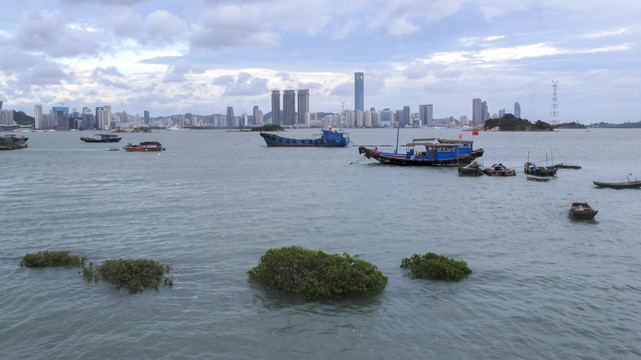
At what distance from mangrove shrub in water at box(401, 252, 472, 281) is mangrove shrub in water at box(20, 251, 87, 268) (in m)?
9.80

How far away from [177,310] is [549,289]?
9.51m

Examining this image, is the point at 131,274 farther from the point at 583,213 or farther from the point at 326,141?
the point at 326,141

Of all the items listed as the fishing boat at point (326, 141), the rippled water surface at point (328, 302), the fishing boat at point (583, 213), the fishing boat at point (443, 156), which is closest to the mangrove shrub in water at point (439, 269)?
A: the rippled water surface at point (328, 302)

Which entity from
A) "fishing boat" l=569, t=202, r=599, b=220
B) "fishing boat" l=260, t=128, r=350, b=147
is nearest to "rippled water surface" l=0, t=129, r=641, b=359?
"fishing boat" l=569, t=202, r=599, b=220

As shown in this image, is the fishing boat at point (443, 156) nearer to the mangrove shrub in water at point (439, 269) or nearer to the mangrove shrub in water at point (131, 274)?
the mangrove shrub in water at point (439, 269)

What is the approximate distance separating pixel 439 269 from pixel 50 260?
11.4 m

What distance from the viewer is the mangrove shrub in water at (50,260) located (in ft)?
48.8

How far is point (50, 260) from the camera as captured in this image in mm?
15023

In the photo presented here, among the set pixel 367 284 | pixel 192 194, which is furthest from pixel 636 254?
pixel 192 194

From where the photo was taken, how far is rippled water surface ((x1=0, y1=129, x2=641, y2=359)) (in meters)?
10.2

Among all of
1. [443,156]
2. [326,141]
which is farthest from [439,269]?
[326,141]

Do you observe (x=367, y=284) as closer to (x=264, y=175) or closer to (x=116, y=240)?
(x=116, y=240)

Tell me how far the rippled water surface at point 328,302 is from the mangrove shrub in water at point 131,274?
1.21 ft

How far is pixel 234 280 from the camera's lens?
45.8 ft
